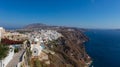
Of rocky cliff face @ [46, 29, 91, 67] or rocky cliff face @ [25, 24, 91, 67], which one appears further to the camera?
rocky cliff face @ [46, 29, 91, 67]

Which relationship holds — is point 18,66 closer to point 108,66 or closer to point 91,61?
point 108,66

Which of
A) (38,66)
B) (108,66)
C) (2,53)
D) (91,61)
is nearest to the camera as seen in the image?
(2,53)

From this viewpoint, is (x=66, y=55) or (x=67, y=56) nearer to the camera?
(x=67, y=56)

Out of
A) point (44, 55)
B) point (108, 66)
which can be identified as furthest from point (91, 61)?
point (44, 55)

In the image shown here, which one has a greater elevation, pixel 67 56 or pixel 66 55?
pixel 66 55

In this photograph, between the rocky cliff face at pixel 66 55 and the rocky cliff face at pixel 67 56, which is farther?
the rocky cliff face at pixel 67 56

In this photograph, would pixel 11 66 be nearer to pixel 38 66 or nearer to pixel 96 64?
pixel 38 66

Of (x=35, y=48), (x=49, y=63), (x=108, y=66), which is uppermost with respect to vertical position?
(x=35, y=48)

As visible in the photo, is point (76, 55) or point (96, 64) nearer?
point (96, 64)

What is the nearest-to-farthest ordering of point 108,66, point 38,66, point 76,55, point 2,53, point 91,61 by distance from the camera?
point 2,53, point 38,66, point 108,66, point 91,61, point 76,55

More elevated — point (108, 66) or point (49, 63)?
point (49, 63)
